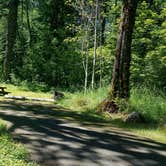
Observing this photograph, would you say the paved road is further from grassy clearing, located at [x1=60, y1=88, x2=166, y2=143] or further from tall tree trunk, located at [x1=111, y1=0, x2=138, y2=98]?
tall tree trunk, located at [x1=111, y1=0, x2=138, y2=98]

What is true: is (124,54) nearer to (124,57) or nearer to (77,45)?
(124,57)

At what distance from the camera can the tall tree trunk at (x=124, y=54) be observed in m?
13.2

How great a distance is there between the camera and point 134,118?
1184cm

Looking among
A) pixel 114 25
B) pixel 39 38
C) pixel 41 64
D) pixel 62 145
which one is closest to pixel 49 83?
pixel 41 64

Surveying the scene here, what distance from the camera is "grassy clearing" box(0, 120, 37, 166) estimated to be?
670cm

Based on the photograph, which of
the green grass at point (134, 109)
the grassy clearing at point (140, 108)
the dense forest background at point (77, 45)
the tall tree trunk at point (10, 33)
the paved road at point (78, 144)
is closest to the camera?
the paved road at point (78, 144)

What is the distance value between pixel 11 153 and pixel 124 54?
6723 millimetres

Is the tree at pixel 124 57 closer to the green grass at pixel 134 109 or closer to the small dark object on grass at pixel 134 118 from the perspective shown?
the green grass at pixel 134 109

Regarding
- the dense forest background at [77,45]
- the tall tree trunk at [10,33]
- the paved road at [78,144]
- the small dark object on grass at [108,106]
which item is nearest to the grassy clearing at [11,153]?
the paved road at [78,144]

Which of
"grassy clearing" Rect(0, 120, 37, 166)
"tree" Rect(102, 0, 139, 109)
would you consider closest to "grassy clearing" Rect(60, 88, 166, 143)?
"tree" Rect(102, 0, 139, 109)

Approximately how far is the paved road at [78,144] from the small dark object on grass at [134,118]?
1119 mm

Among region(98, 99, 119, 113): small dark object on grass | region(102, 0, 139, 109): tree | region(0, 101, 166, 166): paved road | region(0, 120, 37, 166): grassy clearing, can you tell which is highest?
region(102, 0, 139, 109): tree

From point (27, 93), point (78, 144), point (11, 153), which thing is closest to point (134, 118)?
point (78, 144)

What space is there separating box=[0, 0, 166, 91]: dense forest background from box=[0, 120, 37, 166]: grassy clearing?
515 inches
